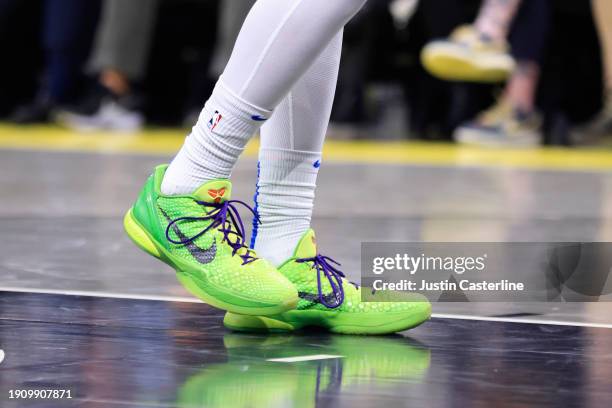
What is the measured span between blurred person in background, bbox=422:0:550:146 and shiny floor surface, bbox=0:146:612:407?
1856mm

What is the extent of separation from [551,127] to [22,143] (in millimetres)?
2007

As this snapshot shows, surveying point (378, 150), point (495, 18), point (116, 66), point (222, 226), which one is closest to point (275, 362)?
point (222, 226)

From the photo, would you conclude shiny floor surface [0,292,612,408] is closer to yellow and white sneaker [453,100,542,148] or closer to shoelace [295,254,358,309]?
shoelace [295,254,358,309]

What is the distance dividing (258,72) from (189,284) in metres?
0.27

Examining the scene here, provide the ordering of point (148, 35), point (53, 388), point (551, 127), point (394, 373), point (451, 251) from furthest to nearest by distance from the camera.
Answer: point (148, 35) < point (551, 127) < point (451, 251) < point (394, 373) < point (53, 388)

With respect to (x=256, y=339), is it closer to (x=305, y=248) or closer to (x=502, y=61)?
(x=305, y=248)

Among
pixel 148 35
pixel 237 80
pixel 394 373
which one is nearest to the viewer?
pixel 394 373

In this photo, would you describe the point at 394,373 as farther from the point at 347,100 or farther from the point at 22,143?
the point at 347,100

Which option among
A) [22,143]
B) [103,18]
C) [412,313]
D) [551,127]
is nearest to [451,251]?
[412,313]

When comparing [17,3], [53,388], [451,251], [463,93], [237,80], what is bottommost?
[53,388]

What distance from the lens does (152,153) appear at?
4355 millimetres

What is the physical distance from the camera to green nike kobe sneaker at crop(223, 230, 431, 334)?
1.64 meters

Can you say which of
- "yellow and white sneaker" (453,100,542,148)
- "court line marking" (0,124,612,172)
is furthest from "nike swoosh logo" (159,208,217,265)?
"yellow and white sneaker" (453,100,542,148)

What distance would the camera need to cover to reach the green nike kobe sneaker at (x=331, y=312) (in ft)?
5.38
